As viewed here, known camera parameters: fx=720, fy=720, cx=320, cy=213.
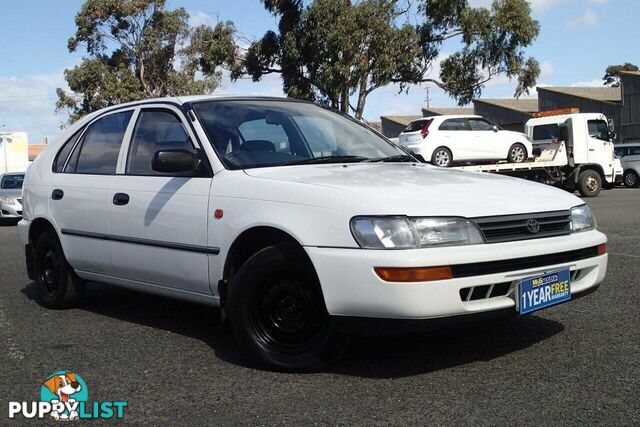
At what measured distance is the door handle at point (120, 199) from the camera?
16.1ft

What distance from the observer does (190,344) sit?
469 cm

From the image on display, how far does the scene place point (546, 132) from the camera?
2095 centimetres

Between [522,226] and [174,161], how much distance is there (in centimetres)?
206

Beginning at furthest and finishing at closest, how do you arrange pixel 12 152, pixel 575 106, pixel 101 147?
pixel 575 106, pixel 12 152, pixel 101 147

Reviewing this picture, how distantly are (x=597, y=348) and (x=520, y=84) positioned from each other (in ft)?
81.4

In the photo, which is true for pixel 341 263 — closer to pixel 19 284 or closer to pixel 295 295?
pixel 295 295

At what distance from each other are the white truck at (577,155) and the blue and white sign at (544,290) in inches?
644

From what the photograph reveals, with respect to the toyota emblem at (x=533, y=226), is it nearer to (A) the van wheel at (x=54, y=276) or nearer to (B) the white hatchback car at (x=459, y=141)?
(A) the van wheel at (x=54, y=276)

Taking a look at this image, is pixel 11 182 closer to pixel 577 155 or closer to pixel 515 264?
pixel 577 155

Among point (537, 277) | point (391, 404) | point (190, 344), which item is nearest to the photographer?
point (391, 404)

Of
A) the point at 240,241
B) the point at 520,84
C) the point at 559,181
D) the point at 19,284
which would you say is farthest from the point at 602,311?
the point at 520,84

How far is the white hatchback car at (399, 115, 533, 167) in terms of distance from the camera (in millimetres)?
18578

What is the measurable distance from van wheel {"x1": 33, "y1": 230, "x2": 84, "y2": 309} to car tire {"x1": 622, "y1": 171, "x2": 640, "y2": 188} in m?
23.9

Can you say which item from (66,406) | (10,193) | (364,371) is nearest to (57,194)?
(66,406)
